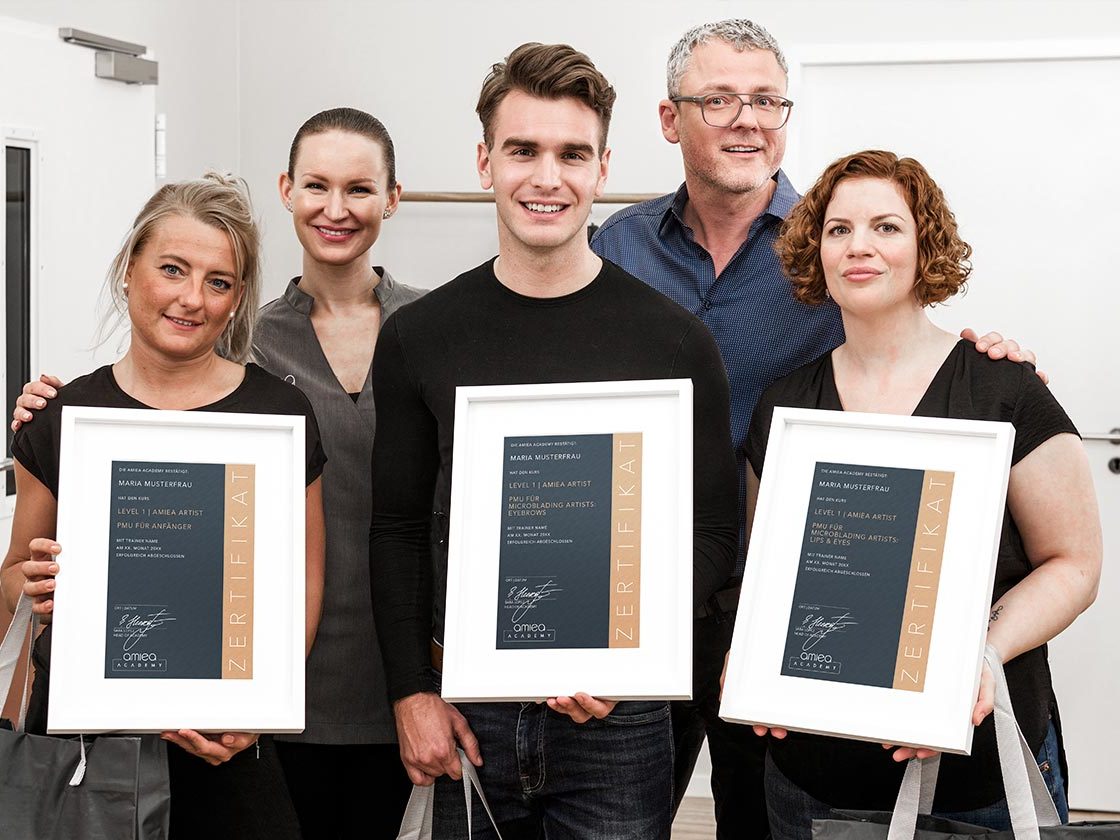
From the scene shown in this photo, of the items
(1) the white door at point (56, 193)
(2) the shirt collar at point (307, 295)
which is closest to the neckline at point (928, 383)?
(2) the shirt collar at point (307, 295)

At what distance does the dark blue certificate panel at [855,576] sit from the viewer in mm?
1399

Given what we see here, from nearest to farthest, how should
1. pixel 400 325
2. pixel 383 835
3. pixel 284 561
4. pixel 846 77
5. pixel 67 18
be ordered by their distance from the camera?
pixel 284 561
pixel 400 325
pixel 383 835
pixel 67 18
pixel 846 77

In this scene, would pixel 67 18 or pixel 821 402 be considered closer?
pixel 821 402

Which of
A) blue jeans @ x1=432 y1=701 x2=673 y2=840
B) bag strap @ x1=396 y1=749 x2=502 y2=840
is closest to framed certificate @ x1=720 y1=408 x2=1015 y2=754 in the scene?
blue jeans @ x1=432 y1=701 x2=673 y2=840

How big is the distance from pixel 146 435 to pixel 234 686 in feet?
1.13

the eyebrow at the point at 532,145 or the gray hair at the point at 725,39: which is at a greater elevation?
the gray hair at the point at 725,39

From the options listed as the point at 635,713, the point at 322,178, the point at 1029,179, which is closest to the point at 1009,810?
the point at 635,713

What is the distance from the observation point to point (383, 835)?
6.14ft

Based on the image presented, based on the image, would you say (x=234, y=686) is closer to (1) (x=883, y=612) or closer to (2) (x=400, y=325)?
(2) (x=400, y=325)

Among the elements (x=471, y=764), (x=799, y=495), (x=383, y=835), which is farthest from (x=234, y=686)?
(x=799, y=495)

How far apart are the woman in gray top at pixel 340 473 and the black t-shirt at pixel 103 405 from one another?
8.2 inches

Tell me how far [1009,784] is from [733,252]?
0.99 m

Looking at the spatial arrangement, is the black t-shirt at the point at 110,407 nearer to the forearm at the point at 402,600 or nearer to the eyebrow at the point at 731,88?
the forearm at the point at 402,600

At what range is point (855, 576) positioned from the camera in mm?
1424
